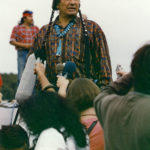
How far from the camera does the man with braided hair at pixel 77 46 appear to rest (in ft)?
21.7

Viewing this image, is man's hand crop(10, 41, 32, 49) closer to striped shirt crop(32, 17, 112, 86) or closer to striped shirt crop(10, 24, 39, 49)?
striped shirt crop(10, 24, 39, 49)

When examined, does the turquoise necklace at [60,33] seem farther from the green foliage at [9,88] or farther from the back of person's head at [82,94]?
the green foliage at [9,88]

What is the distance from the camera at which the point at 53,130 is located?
14.7 ft

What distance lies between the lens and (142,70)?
377cm

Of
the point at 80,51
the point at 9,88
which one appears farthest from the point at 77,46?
the point at 9,88

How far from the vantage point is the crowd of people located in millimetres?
3805

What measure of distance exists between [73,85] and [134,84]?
163 centimetres

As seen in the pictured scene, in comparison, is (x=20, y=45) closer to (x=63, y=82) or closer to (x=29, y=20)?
(x=29, y=20)

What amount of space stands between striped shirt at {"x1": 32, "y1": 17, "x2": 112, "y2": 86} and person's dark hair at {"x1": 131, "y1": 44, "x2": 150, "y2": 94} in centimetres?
271

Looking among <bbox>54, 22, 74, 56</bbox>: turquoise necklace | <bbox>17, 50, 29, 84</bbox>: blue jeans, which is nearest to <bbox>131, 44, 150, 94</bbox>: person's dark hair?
<bbox>54, 22, 74, 56</bbox>: turquoise necklace

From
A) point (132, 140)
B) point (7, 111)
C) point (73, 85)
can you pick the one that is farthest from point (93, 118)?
point (132, 140)

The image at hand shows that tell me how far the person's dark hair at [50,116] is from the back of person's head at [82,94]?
535 millimetres

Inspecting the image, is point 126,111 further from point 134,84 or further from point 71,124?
point 71,124

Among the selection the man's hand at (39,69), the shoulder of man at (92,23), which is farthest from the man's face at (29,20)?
the man's hand at (39,69)
